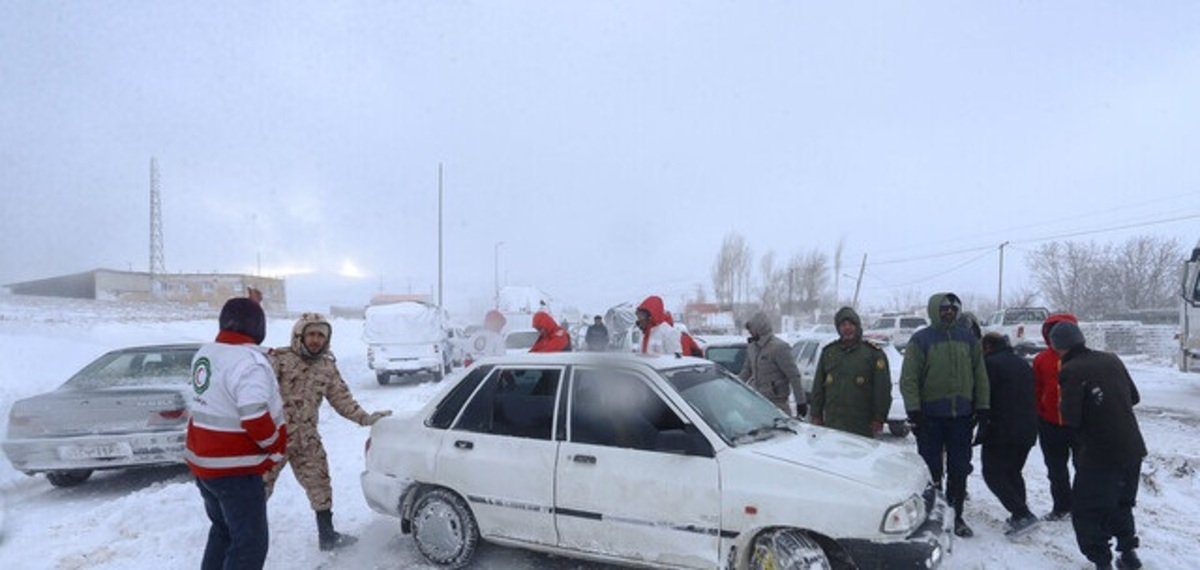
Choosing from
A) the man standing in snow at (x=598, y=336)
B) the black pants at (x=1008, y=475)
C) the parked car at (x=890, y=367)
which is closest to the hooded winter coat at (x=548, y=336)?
the man standing in snow at (x=598, y=336)

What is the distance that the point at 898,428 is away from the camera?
332 inches

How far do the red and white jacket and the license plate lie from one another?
3.63 m

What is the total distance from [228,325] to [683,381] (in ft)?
8.89

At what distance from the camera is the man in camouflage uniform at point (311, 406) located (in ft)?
15.7

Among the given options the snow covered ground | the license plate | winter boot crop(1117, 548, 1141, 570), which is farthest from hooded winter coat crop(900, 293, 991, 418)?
the license plate

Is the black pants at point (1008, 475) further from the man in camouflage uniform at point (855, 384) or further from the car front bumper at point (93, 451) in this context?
the car front bumper at point (93, 451)

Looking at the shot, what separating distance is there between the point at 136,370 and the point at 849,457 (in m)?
7.57

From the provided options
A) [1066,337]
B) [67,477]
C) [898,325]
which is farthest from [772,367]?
[898,325]

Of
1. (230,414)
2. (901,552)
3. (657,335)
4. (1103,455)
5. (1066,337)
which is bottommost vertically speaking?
(901,552)

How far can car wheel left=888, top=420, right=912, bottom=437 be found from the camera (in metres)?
8.27

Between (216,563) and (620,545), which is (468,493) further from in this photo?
(216,563)

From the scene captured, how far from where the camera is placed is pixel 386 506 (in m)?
4.60

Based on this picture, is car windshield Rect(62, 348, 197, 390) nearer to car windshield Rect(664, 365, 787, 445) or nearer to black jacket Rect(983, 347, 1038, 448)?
car windshield Rect(664, 365, 787, 445)

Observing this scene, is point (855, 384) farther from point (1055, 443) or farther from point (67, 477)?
point (67, 477)
